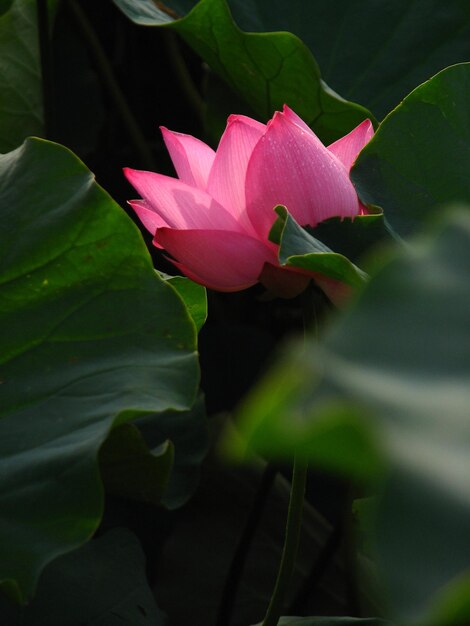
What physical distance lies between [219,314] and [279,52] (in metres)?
0.65

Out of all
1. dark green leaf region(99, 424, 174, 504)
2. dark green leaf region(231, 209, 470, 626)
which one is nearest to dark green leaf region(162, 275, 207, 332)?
dark green leaf region(99, 424, 174, 504)

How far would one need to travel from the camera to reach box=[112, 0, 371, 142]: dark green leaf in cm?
102

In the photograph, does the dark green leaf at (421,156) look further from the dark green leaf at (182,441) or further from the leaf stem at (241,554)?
the leaf stem at (241,554)

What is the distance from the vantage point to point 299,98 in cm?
109

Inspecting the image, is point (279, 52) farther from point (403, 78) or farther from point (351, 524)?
point (351, 524)

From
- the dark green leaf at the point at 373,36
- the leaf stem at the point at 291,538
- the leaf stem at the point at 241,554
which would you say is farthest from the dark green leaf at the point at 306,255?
the dark green leaf at the point at 373,36

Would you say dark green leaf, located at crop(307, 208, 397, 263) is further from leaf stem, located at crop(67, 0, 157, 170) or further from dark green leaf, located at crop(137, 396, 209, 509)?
leaf stem, located at crop(67, 0, 157, 170)

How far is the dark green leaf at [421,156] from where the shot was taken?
0.74 m

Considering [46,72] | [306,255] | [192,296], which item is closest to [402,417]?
[306,255]

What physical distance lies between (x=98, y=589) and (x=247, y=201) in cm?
36

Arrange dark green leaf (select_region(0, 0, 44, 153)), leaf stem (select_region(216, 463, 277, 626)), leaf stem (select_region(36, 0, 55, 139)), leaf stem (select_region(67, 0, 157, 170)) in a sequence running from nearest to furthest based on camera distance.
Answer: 1. leaf stem (select_region(216, 463, 277, 626))
2. leaf stem (select_region(36, 0, 55, 139))
3. dark green leaf (select_region(0, 0, 44, 153))
4. leaf stem (select_region(67, 0, 157, 170))

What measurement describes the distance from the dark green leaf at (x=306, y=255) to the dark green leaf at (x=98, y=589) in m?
0.35

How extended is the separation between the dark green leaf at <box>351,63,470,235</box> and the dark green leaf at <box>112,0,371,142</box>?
26 centimetres

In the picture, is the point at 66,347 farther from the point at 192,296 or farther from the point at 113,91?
the point at 113,91
